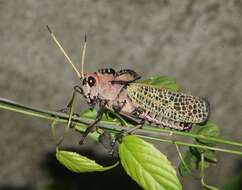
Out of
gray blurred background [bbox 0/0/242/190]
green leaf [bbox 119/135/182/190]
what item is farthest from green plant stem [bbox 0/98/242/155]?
gray blurred background [bbox 0/0/242/190]

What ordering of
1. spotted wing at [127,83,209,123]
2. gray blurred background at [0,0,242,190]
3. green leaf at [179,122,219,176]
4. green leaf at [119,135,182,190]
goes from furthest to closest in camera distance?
gray blurred background at [0,0,242,190], spotted wing at [127,83,209,123], green leaf at [179,122,219,176], green leaf at [119,135,182,190]

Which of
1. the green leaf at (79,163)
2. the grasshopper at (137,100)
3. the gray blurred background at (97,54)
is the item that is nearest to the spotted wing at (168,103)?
the grasshopper at (137,100)

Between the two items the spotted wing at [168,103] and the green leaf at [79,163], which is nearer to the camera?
the green leaf at [79,163]

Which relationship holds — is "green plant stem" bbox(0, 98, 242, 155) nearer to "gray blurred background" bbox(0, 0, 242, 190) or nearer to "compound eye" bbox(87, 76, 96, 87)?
"compound eye" bbox(87, 76, 96, 87)

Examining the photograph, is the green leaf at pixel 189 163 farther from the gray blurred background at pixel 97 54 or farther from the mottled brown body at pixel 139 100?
the gray blurred background at pixel 97 54

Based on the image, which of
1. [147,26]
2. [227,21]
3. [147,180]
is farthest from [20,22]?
[147,180]

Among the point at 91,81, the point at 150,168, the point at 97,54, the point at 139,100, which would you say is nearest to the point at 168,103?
the point at 139,100

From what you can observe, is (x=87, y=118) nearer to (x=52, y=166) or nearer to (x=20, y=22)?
(x=20, y=22)

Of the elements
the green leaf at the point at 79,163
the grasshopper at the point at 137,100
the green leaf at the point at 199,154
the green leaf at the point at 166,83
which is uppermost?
the green leaf at the point at 166,83
